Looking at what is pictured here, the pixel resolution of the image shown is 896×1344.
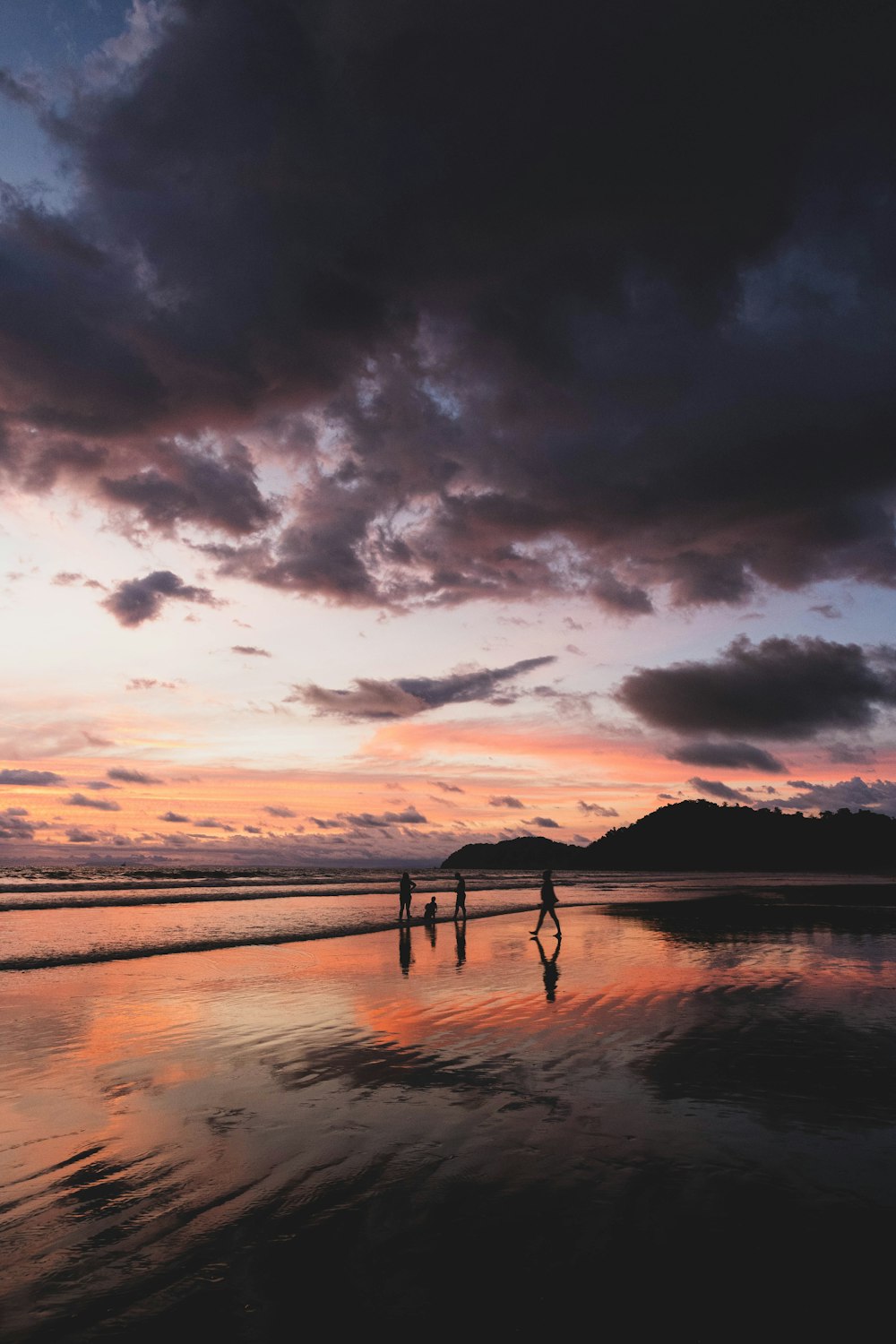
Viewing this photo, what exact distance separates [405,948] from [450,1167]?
63.7 feet

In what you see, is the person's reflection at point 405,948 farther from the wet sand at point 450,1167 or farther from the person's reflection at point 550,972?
the wet sand at point 450,1167

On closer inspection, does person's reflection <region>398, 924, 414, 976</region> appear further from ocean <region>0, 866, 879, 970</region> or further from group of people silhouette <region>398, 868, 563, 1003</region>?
ocean <region>0, 866, 879, 970</region>

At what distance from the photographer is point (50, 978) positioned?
19844mm

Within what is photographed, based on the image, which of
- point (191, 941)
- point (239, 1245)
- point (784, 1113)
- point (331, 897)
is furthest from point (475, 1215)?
point (331, 897)

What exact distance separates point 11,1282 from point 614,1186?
15.1 ft

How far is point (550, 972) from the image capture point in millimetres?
19641

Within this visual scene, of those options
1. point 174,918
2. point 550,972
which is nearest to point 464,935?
point 550,972

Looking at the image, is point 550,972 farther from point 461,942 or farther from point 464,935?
point 464,935

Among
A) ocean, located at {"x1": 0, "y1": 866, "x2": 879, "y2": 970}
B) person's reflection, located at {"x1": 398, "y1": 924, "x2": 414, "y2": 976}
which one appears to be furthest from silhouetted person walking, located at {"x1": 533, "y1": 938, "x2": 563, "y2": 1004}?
ocean, located at {"x1": 0, "y1": 866, "x2": 879, "y2": 970}

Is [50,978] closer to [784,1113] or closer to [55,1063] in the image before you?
[55,1063]

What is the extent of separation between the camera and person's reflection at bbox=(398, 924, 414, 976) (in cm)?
2144

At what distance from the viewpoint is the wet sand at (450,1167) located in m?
4.89

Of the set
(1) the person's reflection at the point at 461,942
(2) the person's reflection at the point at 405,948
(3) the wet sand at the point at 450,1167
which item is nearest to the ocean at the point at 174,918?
(2) the person's reflection at the point at 405,948

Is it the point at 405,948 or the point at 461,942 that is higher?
the point at 405,948
